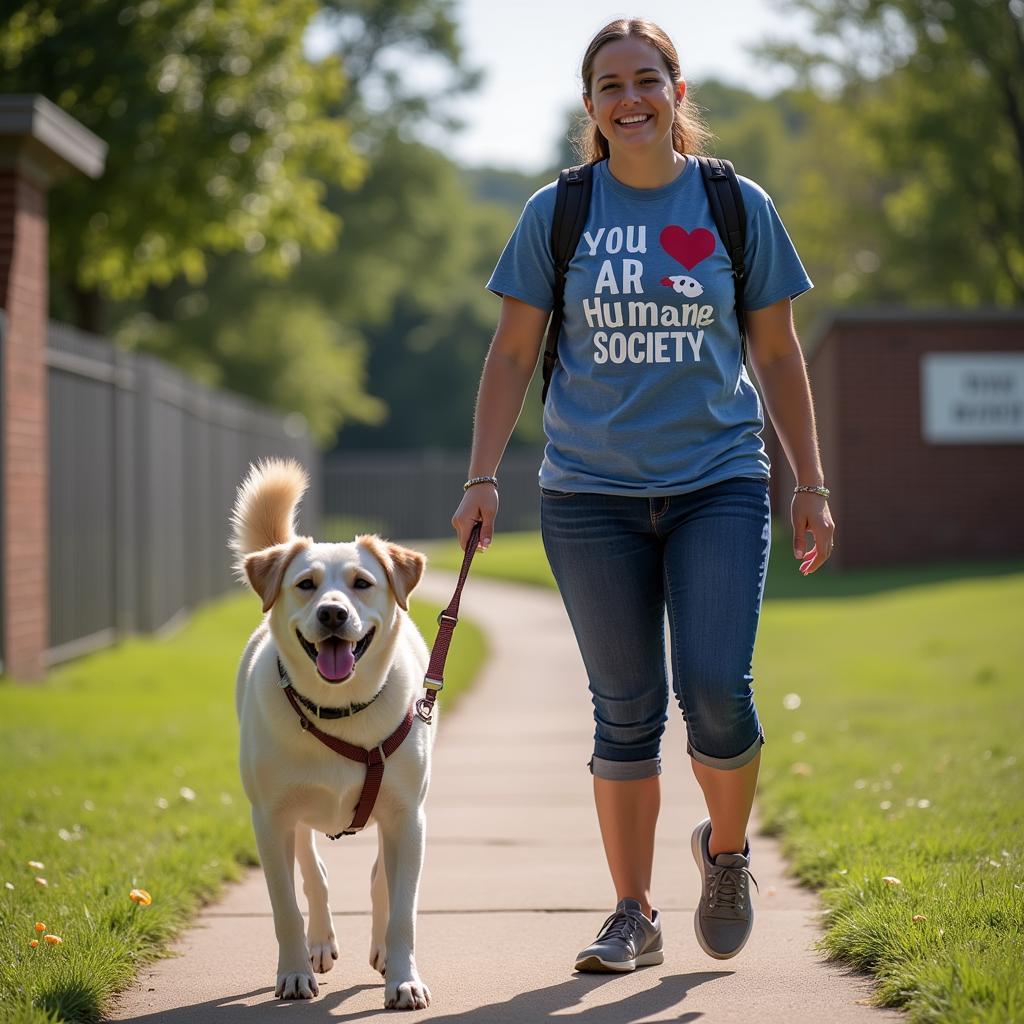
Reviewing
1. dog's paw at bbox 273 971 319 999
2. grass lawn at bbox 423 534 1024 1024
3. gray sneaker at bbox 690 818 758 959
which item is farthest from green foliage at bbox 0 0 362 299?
gray sneaker at bbox 690 818 758 959

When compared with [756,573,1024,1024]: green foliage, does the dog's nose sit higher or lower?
higher

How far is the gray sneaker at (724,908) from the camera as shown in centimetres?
429

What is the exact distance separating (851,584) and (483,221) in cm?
3334

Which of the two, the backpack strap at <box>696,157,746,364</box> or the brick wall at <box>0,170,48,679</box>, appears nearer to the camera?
the backpack strap at <box>696,157,746,364</box>

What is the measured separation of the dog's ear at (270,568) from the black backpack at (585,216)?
2.66 feet

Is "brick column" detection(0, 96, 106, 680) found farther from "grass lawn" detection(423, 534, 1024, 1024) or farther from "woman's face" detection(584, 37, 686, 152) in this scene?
"woman's face" detection(584, 37, 686, 152)

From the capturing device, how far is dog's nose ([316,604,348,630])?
4086 millimetres

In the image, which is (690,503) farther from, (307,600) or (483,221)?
(483,221)

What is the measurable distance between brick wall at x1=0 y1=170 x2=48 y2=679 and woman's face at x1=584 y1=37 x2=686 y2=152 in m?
7.01

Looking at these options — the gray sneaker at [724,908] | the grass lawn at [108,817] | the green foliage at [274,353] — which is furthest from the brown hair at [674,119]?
the green foliage at [274,353]

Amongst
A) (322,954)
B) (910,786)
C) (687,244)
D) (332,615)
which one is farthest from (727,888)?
(910,786)

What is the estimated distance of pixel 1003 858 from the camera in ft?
17.0

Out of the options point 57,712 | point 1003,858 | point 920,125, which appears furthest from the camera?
point 920,125

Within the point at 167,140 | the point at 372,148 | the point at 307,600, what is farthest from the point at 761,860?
the point at 372,148
